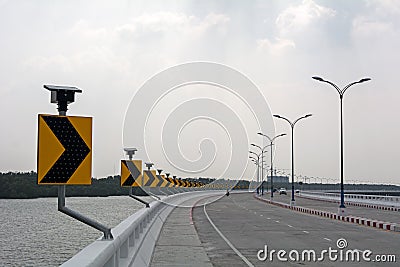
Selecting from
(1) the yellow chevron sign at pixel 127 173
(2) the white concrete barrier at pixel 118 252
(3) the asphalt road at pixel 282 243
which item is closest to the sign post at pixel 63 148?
(2) the white concrete barrier at pixel 118 252

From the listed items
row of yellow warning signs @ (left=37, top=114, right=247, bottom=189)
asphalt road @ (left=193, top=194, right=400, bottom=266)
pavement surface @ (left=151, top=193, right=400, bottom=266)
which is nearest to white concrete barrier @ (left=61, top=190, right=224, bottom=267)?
pavement surface @ (left=151, top=193, right=400, bottom=266)

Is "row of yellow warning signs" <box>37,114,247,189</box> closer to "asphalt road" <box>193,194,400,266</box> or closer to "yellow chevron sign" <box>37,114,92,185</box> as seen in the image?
"yellow chevron sign" <box>37,114,92,185</box>

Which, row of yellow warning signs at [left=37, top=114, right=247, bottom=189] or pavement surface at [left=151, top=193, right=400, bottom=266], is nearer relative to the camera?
row of yellow warning signs at [left=37, top=114, right=247, bottom=189]

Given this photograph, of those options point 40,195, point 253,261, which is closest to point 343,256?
point 253,261

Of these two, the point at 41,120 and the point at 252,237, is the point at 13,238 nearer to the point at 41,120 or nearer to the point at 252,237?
the point at 252,237

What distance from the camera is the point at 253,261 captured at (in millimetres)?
15898

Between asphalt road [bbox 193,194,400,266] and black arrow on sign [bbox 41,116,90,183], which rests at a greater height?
black arrow on sign [bbox 41,116,90,183]

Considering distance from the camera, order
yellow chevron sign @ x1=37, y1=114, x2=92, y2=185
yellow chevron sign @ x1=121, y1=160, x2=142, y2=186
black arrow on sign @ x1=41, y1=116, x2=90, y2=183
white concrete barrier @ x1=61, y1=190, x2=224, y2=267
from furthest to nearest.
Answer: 1. yellow chevron sign @ x1=121, y1=160, x2=142, y2=186
2. black arrow on sign @ x1=41, y1=116, x2=90, y2=183
3. yellow chevron sign @ x1=37, y1=114, x2=92, y2=185
4. white concrete barrier @ x1=61, y1=190, x2=224, y2=267

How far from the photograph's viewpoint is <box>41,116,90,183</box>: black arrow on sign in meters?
7.95

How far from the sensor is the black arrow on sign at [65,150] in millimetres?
7949

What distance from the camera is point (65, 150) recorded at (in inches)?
317

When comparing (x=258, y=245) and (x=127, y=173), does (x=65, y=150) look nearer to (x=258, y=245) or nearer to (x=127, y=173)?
(x=258, y=245)

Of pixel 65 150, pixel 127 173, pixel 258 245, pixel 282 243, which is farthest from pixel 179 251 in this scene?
pixel 65 150

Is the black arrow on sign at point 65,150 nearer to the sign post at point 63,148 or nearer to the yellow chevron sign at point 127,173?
the sign post at point 63,148
